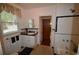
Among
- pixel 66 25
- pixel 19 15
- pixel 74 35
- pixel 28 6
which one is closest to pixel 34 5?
pixel 28 6

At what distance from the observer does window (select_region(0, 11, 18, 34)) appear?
1299 mm

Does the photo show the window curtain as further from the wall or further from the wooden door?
the wooden door

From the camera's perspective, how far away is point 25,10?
137 cm

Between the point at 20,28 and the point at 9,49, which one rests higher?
the point at 20,28

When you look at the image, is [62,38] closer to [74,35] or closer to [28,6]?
[74,35]

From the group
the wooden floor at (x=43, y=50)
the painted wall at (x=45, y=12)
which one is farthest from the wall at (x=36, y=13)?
the wooden floor at (x=43, y=50)

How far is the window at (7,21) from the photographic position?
4.26 ft

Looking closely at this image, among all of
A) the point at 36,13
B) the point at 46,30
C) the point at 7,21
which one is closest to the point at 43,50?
the point at 46,30

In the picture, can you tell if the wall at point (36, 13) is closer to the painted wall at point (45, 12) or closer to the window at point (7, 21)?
the painted wall at point (45, 12)

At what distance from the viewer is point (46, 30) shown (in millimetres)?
1388

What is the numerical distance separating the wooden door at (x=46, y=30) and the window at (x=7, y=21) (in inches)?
15.2

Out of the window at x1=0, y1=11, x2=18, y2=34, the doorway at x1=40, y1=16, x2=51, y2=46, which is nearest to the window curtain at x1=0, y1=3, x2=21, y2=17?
the window at x1=0, y1=11, x2=18, y2=34

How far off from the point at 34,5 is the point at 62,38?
0.59 m

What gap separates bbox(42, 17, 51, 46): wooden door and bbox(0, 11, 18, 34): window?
39cm
